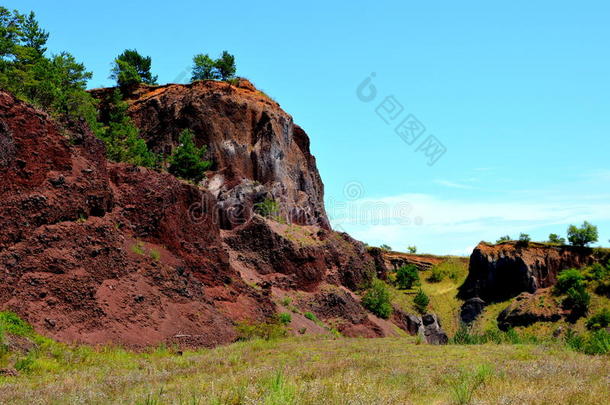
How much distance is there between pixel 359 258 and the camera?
192 ft

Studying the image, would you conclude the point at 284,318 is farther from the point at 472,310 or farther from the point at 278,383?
the point at 472,310

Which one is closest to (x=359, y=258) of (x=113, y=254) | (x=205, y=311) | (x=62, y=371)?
(x=205, y=311)

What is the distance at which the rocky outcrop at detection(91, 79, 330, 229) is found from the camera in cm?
5947

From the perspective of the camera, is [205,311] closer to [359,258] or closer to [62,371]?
[62,371]

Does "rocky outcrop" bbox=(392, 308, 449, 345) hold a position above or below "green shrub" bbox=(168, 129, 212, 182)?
below

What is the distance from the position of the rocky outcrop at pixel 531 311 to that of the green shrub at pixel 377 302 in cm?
2142

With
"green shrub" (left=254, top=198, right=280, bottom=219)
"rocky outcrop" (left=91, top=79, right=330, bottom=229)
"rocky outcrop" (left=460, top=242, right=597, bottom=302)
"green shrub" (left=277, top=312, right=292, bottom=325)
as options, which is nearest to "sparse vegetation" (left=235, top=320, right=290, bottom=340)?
"green shrub" (left=277, top=312, right=292, bottom=325)

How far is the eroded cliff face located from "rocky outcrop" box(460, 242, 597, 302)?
121 feet

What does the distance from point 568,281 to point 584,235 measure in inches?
666

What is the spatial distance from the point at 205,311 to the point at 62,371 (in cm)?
1230

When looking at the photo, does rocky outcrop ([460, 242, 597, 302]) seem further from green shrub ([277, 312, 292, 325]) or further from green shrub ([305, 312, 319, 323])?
green shrub ([277, 312, 292, 325])

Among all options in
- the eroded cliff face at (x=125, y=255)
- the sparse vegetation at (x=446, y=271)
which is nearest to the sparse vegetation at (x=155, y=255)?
the eroded cliff face at (x=125, y=255)

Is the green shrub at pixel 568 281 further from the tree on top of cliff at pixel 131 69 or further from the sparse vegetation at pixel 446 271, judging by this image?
the tree on top of cliff at pixel 131 69

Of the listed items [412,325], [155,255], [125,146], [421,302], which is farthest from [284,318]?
[421,302]
